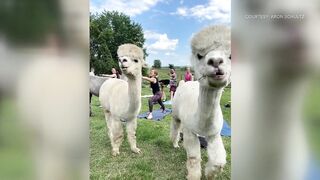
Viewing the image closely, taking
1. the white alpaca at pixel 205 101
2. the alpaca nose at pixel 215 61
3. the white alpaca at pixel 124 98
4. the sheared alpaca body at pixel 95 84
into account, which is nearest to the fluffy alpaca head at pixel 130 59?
the white alpaca at pixel 124 98

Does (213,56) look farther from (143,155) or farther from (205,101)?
(143,155)

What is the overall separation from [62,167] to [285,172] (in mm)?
1014

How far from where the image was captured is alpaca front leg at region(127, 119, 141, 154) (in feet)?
6.14

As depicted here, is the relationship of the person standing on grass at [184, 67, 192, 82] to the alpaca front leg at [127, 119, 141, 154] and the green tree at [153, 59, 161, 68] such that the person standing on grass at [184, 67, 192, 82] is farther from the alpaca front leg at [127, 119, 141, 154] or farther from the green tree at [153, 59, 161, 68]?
the alpaca front leg at [127, 119, 141, 154]

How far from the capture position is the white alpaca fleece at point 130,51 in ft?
5.84

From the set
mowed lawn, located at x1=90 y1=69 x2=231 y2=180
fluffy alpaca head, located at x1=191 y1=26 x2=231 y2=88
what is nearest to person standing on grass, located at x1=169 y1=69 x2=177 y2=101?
mowed lawn, located at x1=90 y1=69 x2=231 y2=180

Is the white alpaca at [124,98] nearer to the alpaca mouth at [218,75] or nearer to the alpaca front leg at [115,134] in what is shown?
the alpaca front leg at [115,134]

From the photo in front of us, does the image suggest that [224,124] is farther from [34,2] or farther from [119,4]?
[34,2]

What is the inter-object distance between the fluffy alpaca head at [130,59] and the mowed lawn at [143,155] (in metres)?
0.09

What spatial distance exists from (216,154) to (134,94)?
47cm

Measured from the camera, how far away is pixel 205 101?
5.70 feet

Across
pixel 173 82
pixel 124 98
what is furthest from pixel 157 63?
pixel 124 98

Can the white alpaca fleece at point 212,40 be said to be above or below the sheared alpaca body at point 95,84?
above

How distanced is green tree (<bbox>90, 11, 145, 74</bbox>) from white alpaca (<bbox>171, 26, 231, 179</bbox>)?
0.92 feet
